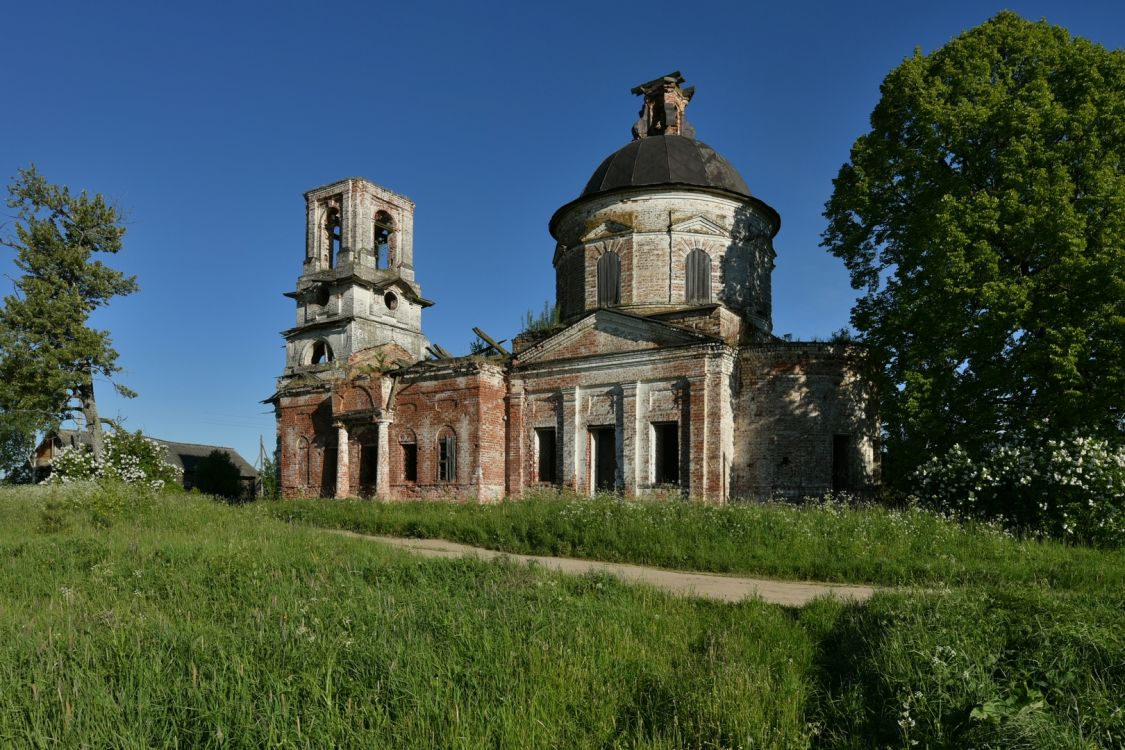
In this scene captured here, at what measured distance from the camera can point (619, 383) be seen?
20.8 metres

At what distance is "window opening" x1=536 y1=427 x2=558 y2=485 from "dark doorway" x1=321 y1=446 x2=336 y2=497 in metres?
7.86

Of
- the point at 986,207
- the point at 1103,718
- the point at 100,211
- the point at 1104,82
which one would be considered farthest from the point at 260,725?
the point at 100,211

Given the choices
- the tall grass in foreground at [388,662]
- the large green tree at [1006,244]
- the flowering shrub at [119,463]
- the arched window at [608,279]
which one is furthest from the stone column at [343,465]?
the large green tree at [1006,244]

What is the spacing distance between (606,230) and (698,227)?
2810 millimetres

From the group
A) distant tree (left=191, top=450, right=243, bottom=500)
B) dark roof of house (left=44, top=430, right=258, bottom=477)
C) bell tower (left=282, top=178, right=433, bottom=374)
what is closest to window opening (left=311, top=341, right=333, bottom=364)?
bell tower (left=282, top=178, right=433, bottom=374)

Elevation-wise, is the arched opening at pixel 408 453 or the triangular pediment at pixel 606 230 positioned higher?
the triangular pediment at pixel 606 230

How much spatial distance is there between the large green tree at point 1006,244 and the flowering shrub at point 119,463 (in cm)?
2263

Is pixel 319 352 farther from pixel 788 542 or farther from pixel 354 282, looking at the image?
pixel 788 542

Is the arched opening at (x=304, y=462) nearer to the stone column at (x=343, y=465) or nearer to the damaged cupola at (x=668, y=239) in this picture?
the stone column at (x=343, y=465)

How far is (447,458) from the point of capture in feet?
74.0

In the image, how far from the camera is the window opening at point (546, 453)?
22047 mm

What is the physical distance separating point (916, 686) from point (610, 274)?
18.9 metres

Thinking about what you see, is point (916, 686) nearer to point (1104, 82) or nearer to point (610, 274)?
point (1104, 82)

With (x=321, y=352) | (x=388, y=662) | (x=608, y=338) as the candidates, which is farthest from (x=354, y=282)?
(x=388, y=662)
